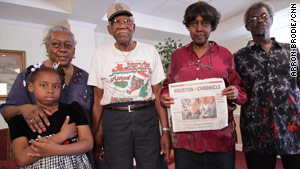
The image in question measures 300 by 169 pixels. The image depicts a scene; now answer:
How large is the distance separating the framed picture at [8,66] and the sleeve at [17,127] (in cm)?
319

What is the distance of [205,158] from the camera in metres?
1.36

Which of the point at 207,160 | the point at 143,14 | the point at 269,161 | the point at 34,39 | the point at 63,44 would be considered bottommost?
the point at 269,161

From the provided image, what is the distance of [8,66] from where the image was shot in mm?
3895

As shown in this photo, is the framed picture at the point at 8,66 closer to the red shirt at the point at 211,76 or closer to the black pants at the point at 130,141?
the black pants at the point at 130,141

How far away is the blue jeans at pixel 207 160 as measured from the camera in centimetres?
135

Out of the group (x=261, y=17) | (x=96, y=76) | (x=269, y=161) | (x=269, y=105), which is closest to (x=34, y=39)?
(x=96, y=76)

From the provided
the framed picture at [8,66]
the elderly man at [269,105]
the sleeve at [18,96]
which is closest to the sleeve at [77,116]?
the sleeve at [18,96]

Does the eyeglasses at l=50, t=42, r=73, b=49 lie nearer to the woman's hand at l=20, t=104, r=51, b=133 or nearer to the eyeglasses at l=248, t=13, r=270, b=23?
the woman's hand at l=20, t=104, r=51, b=133

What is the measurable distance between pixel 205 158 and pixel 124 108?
69 cm

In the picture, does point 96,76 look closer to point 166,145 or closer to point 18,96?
point 18,96

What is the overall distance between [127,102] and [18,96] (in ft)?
2.81

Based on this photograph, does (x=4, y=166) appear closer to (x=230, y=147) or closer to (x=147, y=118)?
(x=147, y=118)

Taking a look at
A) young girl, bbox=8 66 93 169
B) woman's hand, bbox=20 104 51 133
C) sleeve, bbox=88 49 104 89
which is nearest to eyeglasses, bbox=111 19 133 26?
sleeve, bbox=88 49 104 89

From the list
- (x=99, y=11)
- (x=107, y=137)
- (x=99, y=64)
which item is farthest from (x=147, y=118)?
(x=99, y=11)
